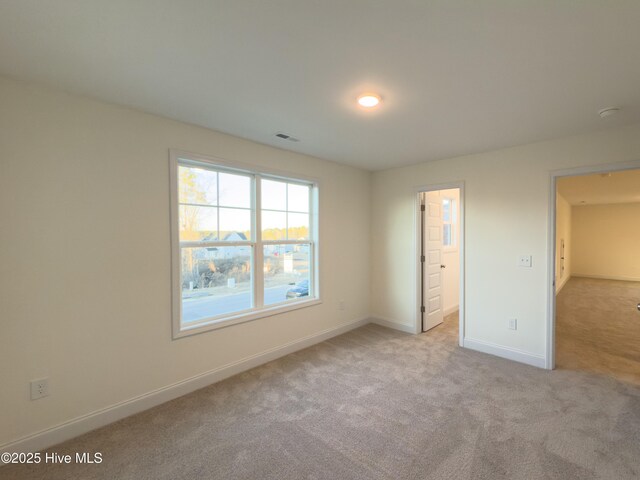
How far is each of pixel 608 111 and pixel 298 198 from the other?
3120 mm

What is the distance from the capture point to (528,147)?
10.9 feet

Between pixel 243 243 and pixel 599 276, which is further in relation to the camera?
pixel 599 276

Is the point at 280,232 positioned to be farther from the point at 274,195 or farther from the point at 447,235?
the point at 447,235

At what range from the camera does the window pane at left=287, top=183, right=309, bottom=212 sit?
3.76 meters

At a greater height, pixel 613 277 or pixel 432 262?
pixel 432 262

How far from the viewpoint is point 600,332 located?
423 cm

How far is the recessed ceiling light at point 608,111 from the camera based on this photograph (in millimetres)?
2354

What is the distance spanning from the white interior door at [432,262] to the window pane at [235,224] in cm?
266

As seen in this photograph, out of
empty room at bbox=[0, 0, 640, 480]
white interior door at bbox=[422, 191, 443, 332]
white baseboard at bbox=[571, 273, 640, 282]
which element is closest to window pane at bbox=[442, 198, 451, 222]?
white interior door at bbox=[422, 191, 443, 332]

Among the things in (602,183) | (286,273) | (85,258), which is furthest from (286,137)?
(602,183)

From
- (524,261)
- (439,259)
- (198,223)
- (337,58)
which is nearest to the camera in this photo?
(337,58)

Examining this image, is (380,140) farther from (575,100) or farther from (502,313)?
(502,313)

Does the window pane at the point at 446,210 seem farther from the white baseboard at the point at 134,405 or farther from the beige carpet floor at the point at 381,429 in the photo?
the white baseboard at the point at 134,405

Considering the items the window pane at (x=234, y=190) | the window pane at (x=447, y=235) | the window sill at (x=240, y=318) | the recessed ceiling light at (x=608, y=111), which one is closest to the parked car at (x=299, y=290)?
the window sill at (x=240, y=318)
